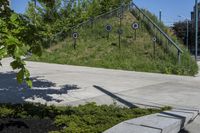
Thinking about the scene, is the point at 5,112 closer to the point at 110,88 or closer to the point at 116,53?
the point at 110,88

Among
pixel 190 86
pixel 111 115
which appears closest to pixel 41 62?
pixel 190 86

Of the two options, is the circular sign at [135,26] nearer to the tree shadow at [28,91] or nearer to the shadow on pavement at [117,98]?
the tree shadow at [28,91]

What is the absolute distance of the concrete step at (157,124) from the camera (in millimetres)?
5996

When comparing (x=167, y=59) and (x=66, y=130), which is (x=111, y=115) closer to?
(x=66, y=130)

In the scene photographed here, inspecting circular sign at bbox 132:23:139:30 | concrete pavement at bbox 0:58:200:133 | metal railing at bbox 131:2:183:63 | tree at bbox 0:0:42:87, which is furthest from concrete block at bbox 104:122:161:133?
circular sign at bbox 132:23:139:30

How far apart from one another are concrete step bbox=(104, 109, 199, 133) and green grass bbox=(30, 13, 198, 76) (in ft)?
32.2

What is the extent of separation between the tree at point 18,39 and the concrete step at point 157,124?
5.72ft

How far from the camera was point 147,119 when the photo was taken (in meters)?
6.82

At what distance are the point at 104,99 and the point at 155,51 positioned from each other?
10.9 metres

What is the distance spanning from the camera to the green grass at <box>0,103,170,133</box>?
6.43 metres

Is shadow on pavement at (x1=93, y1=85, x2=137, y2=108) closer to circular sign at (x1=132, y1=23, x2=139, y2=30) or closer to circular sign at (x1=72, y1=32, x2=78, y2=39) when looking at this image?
circular sign at (x1=132, y1=23, x2=139, y2=30)

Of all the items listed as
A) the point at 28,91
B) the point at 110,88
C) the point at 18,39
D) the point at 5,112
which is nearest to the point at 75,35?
the point at 110,88

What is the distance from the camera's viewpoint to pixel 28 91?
11.2 m

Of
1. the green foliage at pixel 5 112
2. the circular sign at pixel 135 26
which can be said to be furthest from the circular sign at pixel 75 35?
the green foliage at pixel 5 112
